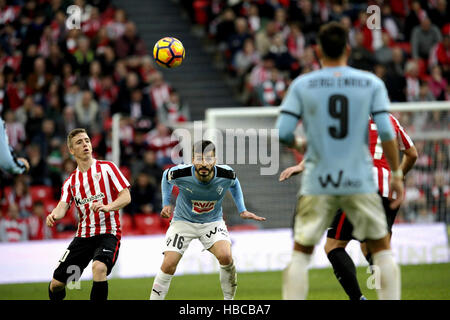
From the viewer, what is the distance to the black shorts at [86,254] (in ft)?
25.4

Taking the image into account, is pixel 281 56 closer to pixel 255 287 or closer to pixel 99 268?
pixel 255 287

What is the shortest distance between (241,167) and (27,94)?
5.08 m

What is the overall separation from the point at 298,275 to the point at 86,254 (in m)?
3.01

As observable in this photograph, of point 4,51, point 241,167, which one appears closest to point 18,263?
point 241,167

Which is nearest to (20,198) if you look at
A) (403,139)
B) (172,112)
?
(172,112)

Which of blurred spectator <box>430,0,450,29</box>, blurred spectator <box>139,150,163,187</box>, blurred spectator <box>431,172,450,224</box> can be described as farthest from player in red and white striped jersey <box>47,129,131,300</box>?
blurred spectator <box>430,0,450,29</box>

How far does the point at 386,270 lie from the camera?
5.58m

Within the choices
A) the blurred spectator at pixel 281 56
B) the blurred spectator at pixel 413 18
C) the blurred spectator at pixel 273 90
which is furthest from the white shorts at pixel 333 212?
the blurred spectator at pixel 413 18

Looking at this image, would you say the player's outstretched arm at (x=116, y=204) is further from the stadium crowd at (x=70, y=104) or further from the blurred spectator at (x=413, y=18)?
the blurred spectator at (x=413, y=18)

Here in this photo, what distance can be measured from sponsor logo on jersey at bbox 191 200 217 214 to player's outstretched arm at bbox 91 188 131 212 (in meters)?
0.73

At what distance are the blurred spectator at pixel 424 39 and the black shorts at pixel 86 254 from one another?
11.5m

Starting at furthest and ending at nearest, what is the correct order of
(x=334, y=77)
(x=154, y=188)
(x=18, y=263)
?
(x=154, y=188) < (x=18, y=263) < (x=334, y=77)

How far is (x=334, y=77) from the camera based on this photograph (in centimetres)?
546

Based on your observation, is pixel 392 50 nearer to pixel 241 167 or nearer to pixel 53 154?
pixel 241 167
